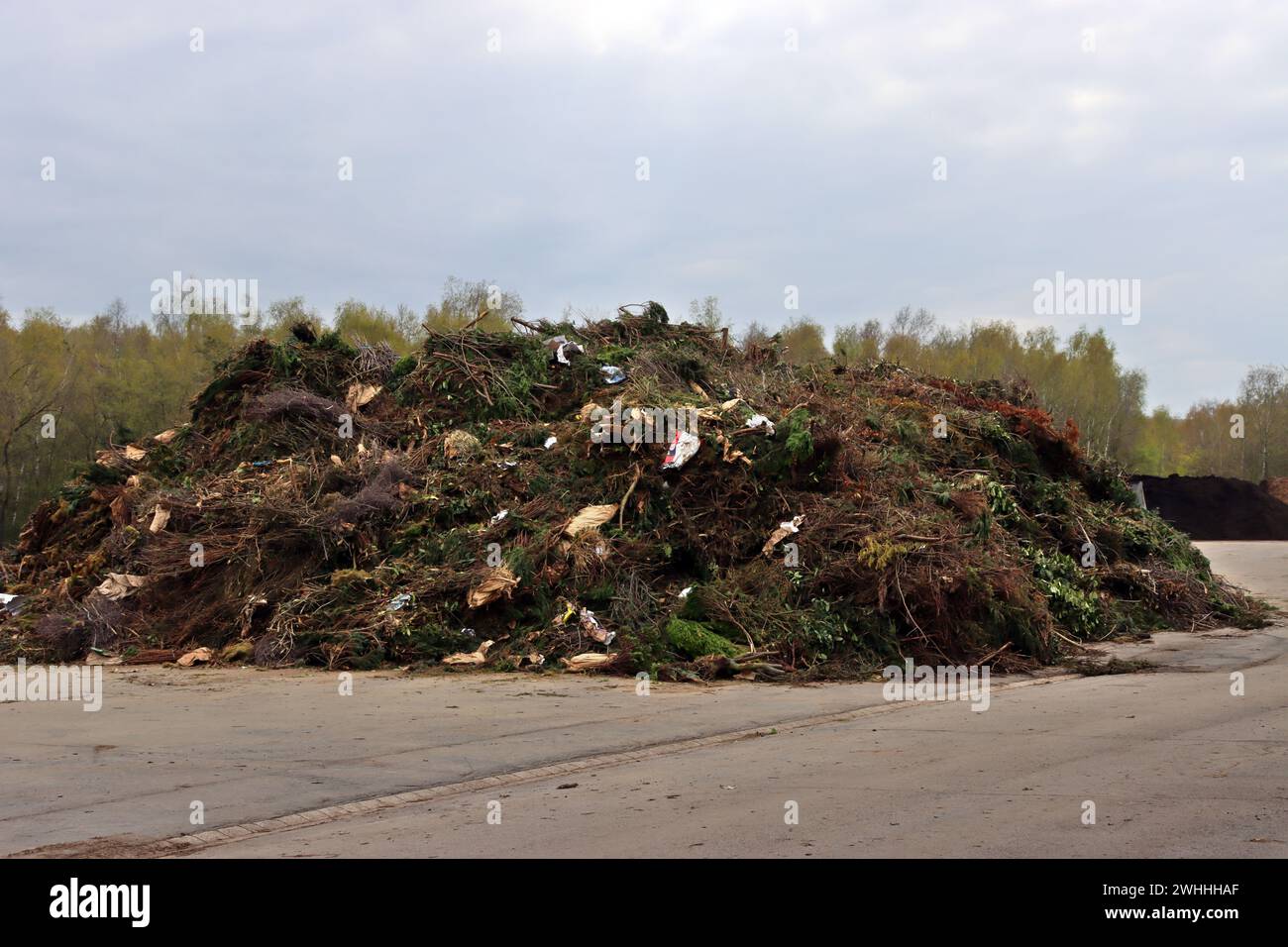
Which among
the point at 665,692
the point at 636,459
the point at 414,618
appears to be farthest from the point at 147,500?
the point at 665,692

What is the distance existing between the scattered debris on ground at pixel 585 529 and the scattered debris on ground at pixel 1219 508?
122 feet

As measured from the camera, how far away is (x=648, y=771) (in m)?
8.88

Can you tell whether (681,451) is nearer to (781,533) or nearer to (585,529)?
(585,529)

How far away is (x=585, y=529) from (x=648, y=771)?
831 centimetres

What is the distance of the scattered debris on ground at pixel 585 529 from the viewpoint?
15.6 metres

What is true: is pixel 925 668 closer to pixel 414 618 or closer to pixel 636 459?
pixel 636 459

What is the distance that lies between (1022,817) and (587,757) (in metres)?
3.79

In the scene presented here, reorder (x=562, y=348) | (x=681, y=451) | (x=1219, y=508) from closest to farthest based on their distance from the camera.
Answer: (x=681, y=451)
(x=562, y=348)
(x=1219, y=508)

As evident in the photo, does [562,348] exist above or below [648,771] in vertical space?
above

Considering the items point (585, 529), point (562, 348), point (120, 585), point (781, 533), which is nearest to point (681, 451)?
point (585, 529)

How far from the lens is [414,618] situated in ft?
52.6

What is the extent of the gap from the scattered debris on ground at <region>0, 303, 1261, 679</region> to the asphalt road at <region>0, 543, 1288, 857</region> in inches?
68.1

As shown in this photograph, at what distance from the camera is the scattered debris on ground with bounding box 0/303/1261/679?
15.6 metres
